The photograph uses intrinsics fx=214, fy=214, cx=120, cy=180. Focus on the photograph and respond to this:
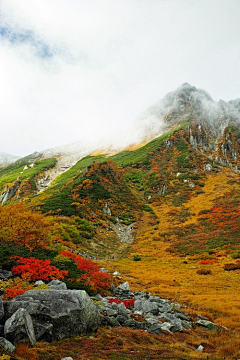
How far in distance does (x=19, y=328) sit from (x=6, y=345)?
63cm

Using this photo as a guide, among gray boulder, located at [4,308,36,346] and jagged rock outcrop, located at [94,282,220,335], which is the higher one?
gray boulder, located at [4,308,36,346]

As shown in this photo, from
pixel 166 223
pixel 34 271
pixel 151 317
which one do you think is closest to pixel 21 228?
pixel 34 271

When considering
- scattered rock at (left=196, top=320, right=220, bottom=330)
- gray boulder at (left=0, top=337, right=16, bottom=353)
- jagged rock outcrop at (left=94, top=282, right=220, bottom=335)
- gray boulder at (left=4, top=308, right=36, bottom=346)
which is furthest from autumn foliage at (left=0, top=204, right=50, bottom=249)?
scattered rock at (left=196, top=320, right=220, bottom=330)

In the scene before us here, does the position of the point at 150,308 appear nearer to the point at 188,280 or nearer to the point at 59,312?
the point at 59,312

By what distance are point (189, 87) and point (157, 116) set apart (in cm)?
4706

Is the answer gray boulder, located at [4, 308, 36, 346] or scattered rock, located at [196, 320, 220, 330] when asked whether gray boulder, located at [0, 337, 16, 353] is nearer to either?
gray boulder, located at [4, 308, 36, 346]

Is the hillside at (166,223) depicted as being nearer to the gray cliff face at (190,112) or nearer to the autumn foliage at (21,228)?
the autumn foliage at (21,228)

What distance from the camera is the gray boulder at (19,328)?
6383mm

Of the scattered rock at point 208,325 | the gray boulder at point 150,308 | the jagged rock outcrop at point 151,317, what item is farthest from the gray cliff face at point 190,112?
the scattered rock at point 208,325

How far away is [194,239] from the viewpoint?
40.6 metres

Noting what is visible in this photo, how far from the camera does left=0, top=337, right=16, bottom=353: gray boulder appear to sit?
19.2 ft

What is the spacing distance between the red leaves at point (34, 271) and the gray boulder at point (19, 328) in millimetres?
5792

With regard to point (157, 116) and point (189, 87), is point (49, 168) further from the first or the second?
point (189, 87)

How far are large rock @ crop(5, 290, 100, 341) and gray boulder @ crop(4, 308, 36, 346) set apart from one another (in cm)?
55
